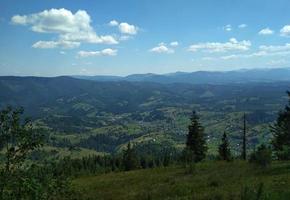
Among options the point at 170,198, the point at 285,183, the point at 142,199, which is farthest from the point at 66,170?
the point at 285,183

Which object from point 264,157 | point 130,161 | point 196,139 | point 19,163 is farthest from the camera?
point 130,161

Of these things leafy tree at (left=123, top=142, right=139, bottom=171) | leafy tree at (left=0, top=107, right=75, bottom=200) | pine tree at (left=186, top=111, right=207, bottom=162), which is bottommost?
leafy tree at (left=123, top=142, right=139, bottom=171)

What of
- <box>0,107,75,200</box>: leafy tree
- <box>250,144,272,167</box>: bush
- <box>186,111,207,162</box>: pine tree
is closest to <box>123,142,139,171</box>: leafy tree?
<box>186,111,207,162</box>: pine tree

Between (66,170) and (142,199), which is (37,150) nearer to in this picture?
(66,170)

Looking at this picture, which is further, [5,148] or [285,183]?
[285,183]

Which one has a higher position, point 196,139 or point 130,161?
point 196,139

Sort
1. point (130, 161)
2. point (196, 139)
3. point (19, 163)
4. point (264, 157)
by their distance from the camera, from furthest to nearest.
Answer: point (130, 161), point (196, 139), point (264, 157), point (19, 163)

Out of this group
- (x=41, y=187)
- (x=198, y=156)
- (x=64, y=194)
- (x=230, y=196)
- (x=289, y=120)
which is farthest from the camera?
(x=198, y=156)

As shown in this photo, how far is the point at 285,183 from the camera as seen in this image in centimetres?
2392

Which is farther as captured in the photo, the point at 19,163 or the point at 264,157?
the point at 264,157

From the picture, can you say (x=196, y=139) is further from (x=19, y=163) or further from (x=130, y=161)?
(x=19, y=163)

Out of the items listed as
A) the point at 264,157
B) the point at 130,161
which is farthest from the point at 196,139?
the point at 264,157

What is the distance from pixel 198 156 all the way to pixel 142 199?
52.0m

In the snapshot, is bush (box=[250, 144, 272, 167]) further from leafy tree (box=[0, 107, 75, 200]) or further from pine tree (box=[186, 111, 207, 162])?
pine tree (box=[186, 111, 207, 162])
